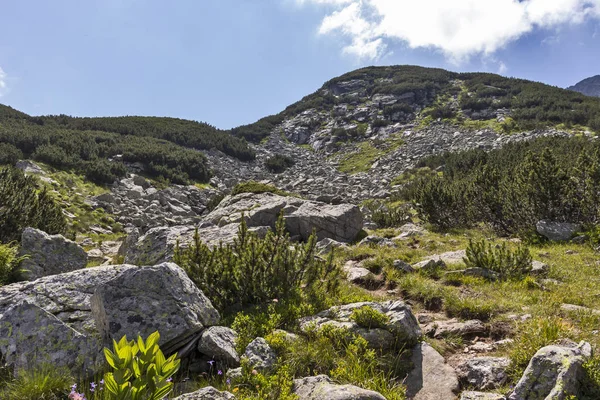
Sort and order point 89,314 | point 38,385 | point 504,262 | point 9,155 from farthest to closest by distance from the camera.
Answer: point 9,155 < point 504,262 < point 89,314 < point 38,385

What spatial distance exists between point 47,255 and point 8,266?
1072mm

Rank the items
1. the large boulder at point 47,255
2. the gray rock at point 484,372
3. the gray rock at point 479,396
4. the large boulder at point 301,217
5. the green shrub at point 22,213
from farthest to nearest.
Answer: the large boulder at point 301,217
the green shrub at point 22,213
the large boulder at point 47,255
the gray rock at point 484,372
the gray rock at point 479,396

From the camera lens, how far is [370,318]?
4730 mm

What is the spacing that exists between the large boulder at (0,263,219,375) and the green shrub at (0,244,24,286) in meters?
2.05

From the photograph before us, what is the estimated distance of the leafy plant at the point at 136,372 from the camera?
5.86 ft

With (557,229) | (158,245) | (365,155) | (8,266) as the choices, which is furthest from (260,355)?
(365,155)

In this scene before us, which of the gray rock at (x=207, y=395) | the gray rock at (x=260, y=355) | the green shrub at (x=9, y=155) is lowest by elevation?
the gray rock at (x=260, y=355)

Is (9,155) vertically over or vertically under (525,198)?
over

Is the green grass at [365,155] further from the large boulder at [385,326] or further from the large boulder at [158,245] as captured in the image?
the large boulder at [385,326]

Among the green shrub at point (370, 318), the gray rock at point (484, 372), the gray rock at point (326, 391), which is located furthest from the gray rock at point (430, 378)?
the gray rock at point (326, 391)

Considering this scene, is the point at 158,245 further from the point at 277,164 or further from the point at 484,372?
the point at 277,164

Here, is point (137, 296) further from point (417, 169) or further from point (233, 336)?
point (417, 169)

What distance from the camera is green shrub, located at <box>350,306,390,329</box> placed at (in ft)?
15.4

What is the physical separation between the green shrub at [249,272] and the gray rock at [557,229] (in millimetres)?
9173
